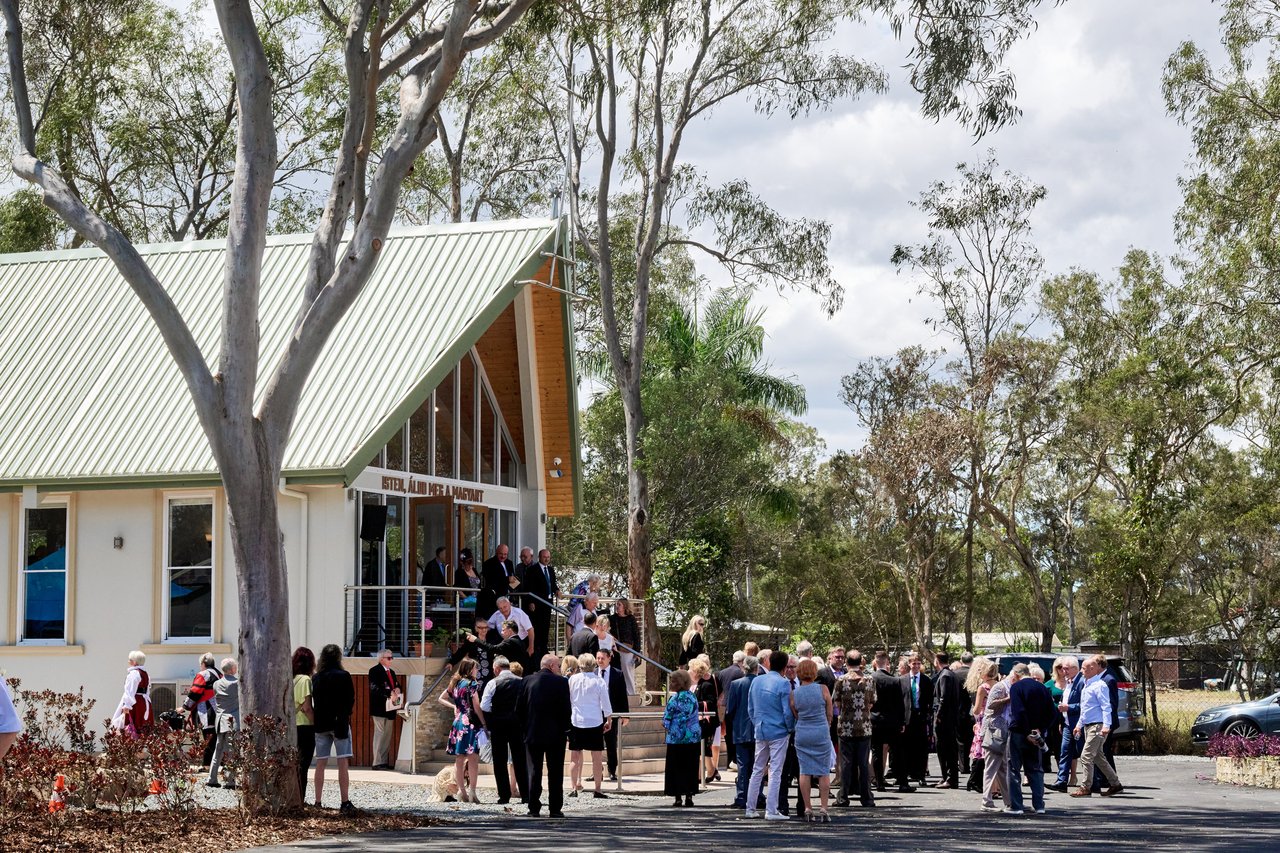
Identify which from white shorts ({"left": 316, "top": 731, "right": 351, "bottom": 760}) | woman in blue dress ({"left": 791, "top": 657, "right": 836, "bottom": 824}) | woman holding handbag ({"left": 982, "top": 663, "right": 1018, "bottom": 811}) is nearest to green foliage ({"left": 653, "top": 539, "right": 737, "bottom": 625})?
woman holding handbag ({"left": 982, "top": 663, "right": 1018, "bottom": 811})

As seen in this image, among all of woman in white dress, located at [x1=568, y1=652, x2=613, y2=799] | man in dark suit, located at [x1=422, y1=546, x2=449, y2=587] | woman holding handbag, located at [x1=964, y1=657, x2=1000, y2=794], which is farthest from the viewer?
man in dark suit, located at [x1=422, y1=546, x2=449, y2=587]

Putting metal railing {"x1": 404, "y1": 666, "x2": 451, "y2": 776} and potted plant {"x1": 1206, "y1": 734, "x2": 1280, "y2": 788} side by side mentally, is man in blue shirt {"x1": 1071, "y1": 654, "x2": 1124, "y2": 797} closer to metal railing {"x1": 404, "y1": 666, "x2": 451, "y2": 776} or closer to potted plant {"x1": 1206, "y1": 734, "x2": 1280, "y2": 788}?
potted plant {"x1": 1206, "y1": 734, "x2": 1280, "y2": 788}

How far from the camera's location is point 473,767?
15.4 metres

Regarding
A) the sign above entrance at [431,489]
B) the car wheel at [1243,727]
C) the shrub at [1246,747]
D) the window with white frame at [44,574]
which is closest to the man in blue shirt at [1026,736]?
the shrub at [1246,747]

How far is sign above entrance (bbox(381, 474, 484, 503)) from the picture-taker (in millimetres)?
21013

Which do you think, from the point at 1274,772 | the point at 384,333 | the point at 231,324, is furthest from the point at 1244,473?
the point at 231,324

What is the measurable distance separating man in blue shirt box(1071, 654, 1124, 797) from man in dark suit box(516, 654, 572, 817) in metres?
6.37

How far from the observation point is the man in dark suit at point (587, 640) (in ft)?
57.1

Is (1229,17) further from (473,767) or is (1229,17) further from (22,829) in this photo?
(22,829)

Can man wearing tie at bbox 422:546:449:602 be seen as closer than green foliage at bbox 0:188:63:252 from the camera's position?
Yes

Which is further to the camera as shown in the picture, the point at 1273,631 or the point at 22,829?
the point at 1273,631

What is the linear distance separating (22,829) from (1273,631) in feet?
93.4

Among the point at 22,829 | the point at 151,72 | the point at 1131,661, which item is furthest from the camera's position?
the point at 151,72

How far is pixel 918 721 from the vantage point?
18438 millimetres
